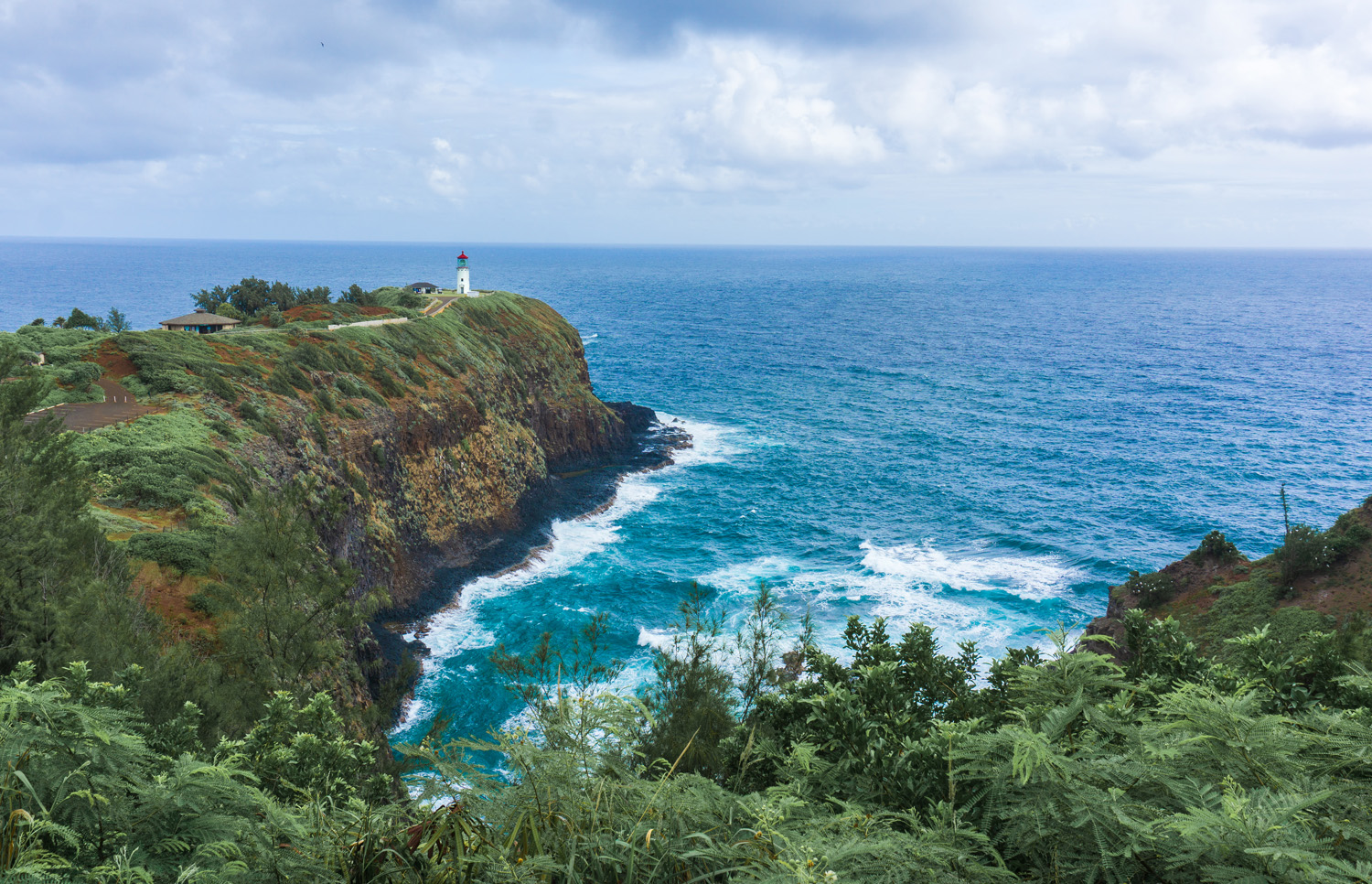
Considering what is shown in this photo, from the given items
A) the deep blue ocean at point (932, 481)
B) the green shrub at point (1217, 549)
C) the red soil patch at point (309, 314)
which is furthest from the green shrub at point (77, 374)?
the green shrub at point (1217, 549)

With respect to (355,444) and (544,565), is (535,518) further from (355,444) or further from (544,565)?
(355,444)

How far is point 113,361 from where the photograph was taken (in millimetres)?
36062

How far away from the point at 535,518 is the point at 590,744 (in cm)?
4167

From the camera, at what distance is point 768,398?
8275 centimetres

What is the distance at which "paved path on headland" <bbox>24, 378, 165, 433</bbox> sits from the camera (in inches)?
1129

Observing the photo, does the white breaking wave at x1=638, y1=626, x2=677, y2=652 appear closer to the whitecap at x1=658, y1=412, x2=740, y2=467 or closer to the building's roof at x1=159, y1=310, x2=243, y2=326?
the whitecap at x1=658, y1=412, x2=740, y2=467

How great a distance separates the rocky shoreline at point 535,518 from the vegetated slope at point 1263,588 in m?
30.6

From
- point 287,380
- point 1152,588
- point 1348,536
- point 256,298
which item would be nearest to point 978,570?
point 1152,588

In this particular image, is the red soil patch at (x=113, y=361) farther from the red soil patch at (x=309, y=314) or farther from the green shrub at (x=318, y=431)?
the red soil patch at (x=309, y=314)

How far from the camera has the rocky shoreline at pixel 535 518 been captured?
32.7m

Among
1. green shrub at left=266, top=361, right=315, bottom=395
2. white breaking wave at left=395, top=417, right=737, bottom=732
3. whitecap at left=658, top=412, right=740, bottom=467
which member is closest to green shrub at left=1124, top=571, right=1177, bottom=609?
white breaking wave at left=395, top=417, right=737, bottom=732

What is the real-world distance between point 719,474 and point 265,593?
142ft

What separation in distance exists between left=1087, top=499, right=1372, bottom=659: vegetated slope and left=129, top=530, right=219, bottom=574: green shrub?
31.6 meters

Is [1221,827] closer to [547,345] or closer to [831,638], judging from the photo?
[831,638]
